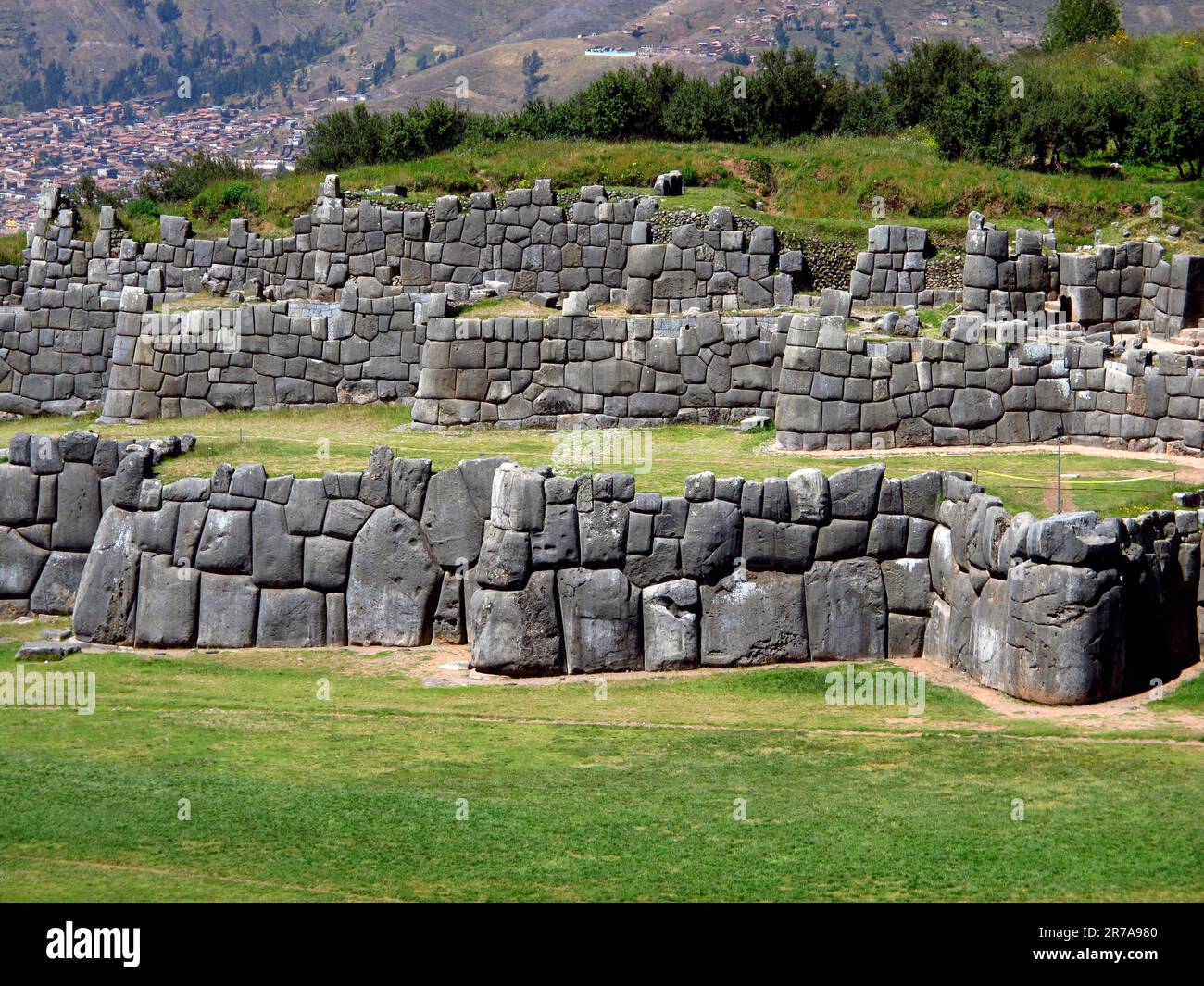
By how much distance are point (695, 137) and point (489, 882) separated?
4124cm

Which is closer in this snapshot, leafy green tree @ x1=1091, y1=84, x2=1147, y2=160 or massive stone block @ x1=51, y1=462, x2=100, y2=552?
massive stone block @ x1=51, y1=462, x2=100, y2=552

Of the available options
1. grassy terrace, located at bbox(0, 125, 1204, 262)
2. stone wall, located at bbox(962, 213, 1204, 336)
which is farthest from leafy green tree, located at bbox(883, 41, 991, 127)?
stone wall, located at bbox(962, 213, 1204, 336)

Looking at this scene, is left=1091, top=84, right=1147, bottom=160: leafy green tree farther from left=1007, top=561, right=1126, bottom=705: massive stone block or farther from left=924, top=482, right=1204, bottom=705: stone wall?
left=1007, top=561, right=1126, bottom=705: massive stone block

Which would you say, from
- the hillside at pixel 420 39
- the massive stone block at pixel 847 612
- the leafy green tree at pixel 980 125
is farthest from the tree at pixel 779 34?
the massive stone block at pixel 847 612

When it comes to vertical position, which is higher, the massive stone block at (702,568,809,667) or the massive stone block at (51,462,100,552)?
the massive stone block at (51,462,100,552)

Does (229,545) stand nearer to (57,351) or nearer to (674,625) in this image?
(674,625)

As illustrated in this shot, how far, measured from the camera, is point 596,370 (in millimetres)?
35156

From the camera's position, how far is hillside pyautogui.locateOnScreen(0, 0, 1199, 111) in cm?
15862

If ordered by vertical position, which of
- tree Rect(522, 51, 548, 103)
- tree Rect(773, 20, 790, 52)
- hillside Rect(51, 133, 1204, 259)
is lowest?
hillside Rect(51, 133, 1204, 259)

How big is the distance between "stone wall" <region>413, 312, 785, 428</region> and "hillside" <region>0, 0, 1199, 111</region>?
4410 inches

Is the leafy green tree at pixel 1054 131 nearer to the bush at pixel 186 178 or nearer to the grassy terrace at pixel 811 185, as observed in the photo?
the grassy terrace at pixel 811 185

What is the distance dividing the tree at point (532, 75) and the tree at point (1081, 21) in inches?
2596

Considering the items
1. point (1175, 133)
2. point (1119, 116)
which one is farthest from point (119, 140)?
point (1175, 133)

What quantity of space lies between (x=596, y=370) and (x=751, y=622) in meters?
11.2
